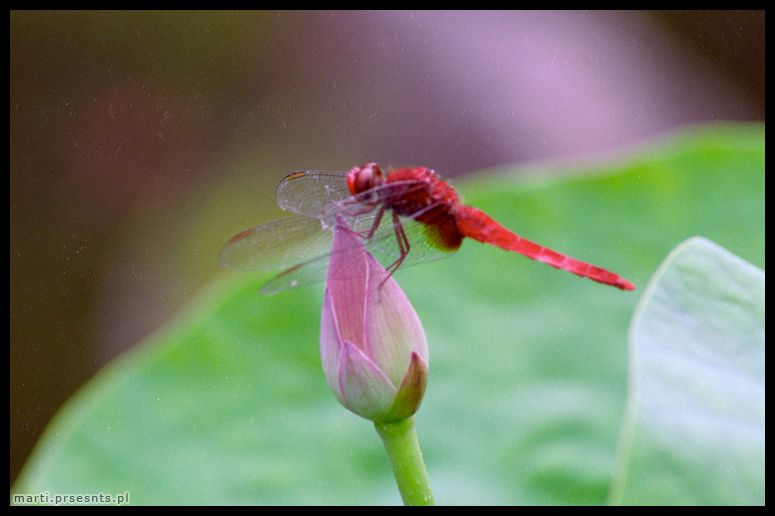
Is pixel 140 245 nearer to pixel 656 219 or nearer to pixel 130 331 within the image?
pixel 130 331

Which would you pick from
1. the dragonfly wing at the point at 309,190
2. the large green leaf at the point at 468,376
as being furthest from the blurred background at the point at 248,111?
the dragonfly wing at the point at 309,190

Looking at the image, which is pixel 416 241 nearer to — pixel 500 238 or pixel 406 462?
pixel 500 238

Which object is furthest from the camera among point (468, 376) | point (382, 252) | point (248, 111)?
point (248, 111)

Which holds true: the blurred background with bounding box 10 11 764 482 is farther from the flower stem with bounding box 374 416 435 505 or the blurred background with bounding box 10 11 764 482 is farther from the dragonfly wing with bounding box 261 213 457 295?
the flower stem with bounding box 374 416 435 505

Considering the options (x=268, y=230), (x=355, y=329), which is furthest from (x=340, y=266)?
(x=268, y=230)

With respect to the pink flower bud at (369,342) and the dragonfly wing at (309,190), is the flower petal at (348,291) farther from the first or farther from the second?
the dragonfly wing at (309,190)

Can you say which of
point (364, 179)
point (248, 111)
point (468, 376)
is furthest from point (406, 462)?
point (248, 111)
